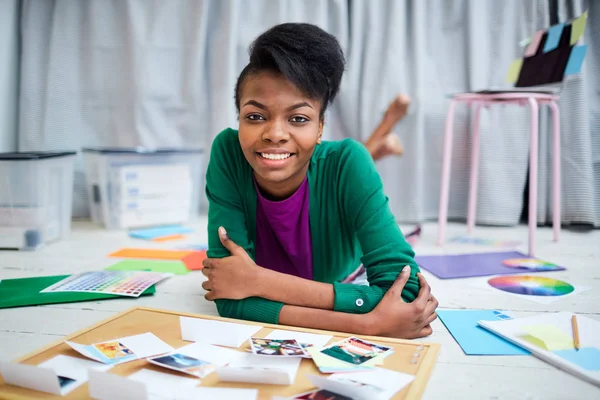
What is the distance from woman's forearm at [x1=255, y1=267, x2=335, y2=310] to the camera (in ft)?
3.04

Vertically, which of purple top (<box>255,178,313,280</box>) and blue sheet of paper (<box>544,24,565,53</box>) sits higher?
blue sheet of paper (<box>544,24,565,53</box>)

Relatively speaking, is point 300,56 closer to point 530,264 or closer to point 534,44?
point 530,264

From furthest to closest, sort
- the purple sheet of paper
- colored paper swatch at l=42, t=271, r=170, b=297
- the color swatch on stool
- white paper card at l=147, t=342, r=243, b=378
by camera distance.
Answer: the color swatch on stool → the purple sheet of paper → colored paper swatch at l=42, t=271, r=170, b=297 → white paper card at l=147, t=342, r=243, b=378

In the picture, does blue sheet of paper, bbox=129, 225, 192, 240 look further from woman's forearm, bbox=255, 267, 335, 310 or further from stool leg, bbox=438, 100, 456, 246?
woman's forearm, bbox=255, 267, 335, 310

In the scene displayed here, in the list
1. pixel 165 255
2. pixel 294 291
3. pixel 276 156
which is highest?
pixel 276 156

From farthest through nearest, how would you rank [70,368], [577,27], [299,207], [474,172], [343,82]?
[343,82]
[474,172]
[577,27]
[299,207]
[70,368]

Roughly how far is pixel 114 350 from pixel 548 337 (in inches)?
28.4

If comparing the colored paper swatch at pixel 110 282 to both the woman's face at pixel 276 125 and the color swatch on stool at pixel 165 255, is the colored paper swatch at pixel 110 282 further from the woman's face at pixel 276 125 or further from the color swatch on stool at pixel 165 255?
the woman's face at pixel 276 125

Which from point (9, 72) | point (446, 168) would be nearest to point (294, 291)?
point (446, 168)

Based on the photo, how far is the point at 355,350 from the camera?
79 cm

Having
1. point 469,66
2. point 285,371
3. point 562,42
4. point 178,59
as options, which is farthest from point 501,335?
point 178,59

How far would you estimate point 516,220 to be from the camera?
223 cm

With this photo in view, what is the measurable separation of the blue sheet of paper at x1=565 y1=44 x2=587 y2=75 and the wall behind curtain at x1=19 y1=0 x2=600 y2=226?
50 cm

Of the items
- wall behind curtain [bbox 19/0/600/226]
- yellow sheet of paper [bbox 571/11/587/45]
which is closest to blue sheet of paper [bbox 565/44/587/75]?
yellow sheet of paper [bbox 571/11/587/45]
